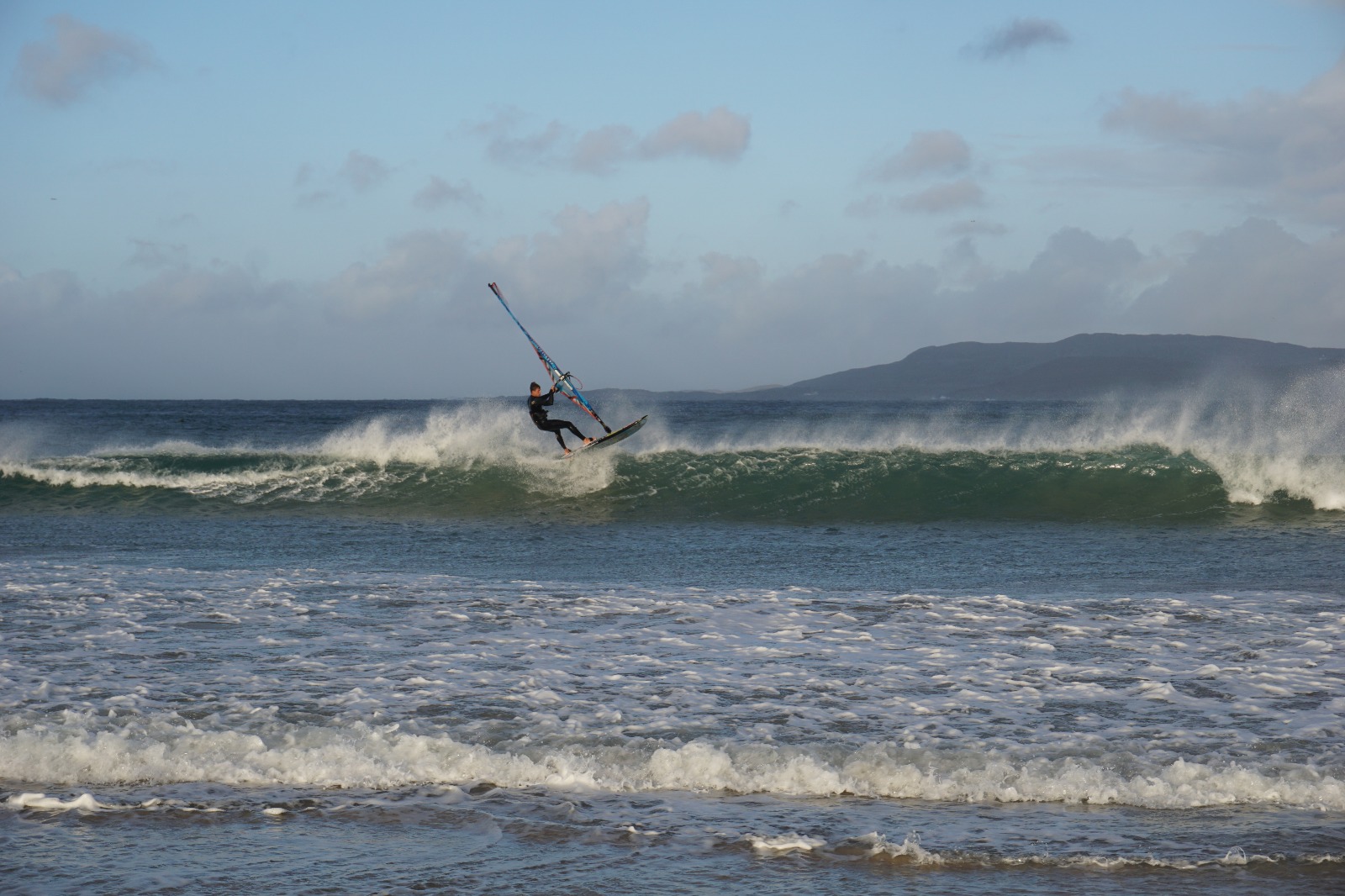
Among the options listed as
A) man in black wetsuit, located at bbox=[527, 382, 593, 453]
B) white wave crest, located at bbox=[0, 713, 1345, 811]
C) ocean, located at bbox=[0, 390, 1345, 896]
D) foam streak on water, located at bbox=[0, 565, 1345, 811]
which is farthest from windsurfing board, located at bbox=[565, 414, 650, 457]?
white wave crest, located at bbox=[0, 713, 1345, 811]

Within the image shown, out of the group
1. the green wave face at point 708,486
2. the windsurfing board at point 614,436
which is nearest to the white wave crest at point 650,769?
the green wave face at point 708,486

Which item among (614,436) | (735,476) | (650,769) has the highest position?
(614,436)

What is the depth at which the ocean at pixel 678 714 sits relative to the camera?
404cm

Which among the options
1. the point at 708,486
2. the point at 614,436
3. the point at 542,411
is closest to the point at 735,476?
the point at 708,486

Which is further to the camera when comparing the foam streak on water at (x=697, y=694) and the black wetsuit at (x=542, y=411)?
the black wetsuit at (x=542, y=411)

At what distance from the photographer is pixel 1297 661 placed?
668cm

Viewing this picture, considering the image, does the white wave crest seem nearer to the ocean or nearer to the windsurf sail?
the ocean

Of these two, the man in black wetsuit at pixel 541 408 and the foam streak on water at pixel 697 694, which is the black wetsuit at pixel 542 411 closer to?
the man in black wetsuit at pixel 541 408

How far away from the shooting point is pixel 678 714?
5750 mm

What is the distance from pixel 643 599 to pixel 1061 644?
351 cm

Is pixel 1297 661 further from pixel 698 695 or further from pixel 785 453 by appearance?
pixel 785 453

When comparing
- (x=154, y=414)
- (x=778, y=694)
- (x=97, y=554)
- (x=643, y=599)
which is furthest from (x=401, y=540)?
(x=154, y=414)

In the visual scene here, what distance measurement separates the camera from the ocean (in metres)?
4.04

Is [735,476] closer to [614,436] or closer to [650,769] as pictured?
[614,436]
